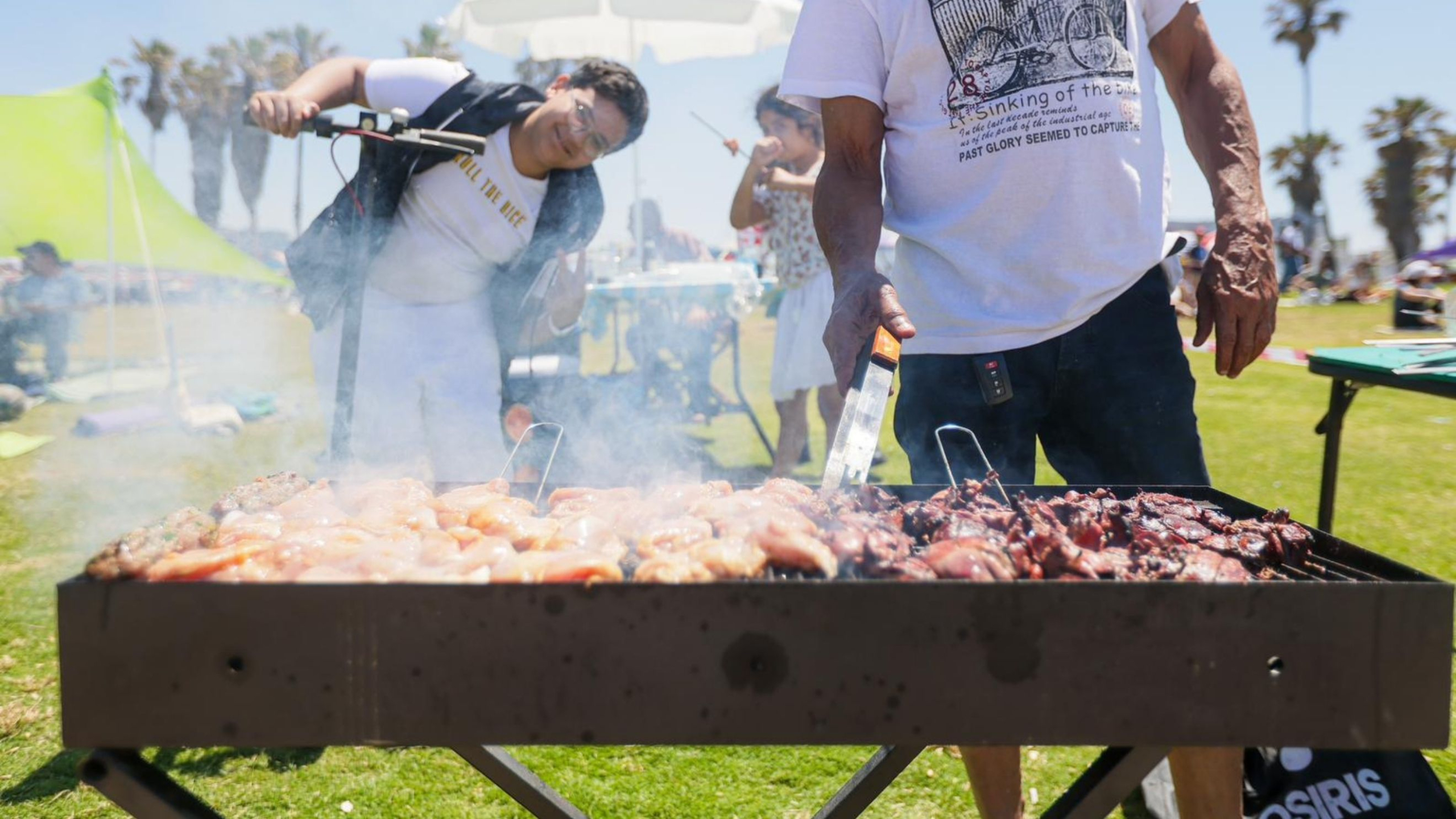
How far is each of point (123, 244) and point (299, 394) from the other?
2.39 metres

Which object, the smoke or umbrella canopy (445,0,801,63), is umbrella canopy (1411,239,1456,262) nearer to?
umbrella canopy (445,0,801,63)

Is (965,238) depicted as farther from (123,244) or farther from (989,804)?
(123,244)

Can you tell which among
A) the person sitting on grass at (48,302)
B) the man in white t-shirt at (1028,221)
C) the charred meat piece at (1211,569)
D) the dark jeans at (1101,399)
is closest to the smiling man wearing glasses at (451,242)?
the man in white t-shirt at (1028,221)

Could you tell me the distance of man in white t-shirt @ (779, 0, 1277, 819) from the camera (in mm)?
2252

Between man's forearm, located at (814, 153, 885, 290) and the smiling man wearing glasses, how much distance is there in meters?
1.38

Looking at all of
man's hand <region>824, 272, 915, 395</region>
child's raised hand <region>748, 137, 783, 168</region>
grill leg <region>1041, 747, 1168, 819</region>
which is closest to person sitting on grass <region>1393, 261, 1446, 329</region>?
child's raised hand <region>748, 137, 783, 168</region>

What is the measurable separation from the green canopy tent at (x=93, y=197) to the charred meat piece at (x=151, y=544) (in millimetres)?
6501

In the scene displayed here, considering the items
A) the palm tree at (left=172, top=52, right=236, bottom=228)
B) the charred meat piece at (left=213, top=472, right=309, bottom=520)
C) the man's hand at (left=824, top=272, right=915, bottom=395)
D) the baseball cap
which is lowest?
the charred meat piece at (left=213, top=472, right=309, bottom=520)

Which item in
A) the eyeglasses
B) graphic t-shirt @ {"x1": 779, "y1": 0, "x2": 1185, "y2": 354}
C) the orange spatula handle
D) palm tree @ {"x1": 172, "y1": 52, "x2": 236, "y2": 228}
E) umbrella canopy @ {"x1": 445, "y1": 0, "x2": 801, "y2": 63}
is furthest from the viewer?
palm tree @ {"x1": 172, "y1": 52, "x2": 236, "y2": 228}

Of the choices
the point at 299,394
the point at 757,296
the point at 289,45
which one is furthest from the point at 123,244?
the point at 289,45

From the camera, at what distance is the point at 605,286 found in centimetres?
727

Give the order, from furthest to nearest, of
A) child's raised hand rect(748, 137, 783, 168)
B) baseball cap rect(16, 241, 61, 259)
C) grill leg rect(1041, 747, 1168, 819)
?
1. baseball cap rect(16, 241, 61, 259)
2. child's raised hand rect(748, 137, 783, 168)
3. grill leg rect(1041, 747, 1168, 819)

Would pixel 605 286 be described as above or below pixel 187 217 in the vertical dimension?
below

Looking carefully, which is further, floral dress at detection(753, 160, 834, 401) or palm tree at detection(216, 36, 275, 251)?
palm tree at detection(216, 36, 275, 251)
